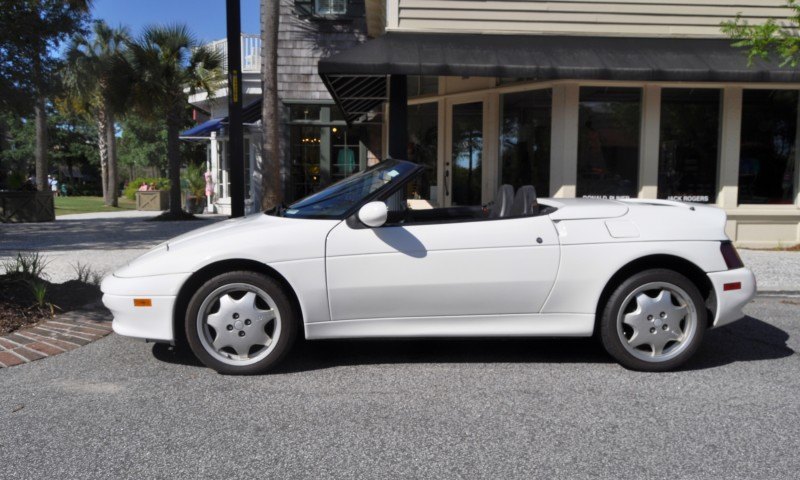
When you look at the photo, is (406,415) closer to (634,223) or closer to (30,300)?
(634,223)

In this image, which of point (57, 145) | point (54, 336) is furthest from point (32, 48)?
point (57, 145)

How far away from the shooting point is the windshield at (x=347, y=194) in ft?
14.2

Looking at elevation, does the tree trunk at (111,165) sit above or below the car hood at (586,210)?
above

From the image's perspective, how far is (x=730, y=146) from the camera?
9.89 metres

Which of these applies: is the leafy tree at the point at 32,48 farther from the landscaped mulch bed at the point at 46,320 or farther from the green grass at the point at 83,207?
the green grass at the point at 83,207

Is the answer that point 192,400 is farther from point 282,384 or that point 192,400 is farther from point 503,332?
point 503,332

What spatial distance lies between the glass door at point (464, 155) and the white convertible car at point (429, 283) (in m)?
6.88

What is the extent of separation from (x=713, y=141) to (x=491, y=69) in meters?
4.26

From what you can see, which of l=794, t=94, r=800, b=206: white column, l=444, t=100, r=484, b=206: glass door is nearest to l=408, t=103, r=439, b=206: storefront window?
l=444, t=100, r=484, b=206: glass door

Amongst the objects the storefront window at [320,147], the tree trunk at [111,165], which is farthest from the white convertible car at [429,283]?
the tree trunk at [111,165]

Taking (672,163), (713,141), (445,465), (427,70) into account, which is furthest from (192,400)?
(713,141)

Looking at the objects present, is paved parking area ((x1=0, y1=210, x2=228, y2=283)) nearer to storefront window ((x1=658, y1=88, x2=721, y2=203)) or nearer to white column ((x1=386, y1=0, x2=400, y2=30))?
white column ((x1=386, y1=0, x2=400, y2=30))

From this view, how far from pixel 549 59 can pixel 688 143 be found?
2.99 metres

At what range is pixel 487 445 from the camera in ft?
10.1
